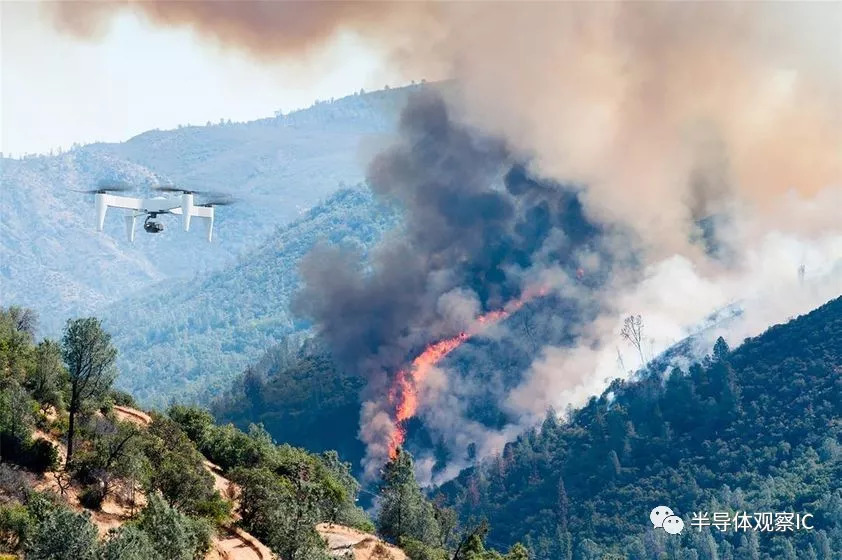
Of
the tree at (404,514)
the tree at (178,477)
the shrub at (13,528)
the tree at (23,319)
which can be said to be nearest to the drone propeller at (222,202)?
the tree at (178,477)

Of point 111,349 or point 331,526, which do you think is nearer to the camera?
point 111,349

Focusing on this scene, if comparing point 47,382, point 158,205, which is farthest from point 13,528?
point 158,205

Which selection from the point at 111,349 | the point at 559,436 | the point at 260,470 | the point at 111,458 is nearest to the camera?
the point at 111,458

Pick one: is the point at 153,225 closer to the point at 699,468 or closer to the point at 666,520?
the point at 666,520

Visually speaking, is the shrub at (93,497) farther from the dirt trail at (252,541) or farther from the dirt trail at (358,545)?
the dirt trail at (358,545)

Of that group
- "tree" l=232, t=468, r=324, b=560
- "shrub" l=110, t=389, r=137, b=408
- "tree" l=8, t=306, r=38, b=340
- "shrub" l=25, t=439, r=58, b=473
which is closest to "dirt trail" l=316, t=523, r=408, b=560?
"tree" l=232, t=468, r=324, b=560

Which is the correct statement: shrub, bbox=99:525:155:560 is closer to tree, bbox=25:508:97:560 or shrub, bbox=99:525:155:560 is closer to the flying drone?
tree, bbox=25:508:97:560

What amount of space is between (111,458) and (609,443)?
124 metres

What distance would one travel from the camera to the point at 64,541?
57969 millimetres

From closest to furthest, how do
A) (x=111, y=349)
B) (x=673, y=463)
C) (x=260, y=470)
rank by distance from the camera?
(x=111, y=349), (x=260, y=470), (x=673, y=463)

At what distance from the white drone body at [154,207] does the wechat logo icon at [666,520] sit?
9004 centimetres

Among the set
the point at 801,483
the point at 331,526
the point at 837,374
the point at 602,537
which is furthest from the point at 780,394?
the point at 331,526

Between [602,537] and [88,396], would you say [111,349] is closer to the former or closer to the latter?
[88,396]

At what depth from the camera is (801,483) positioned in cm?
16388
